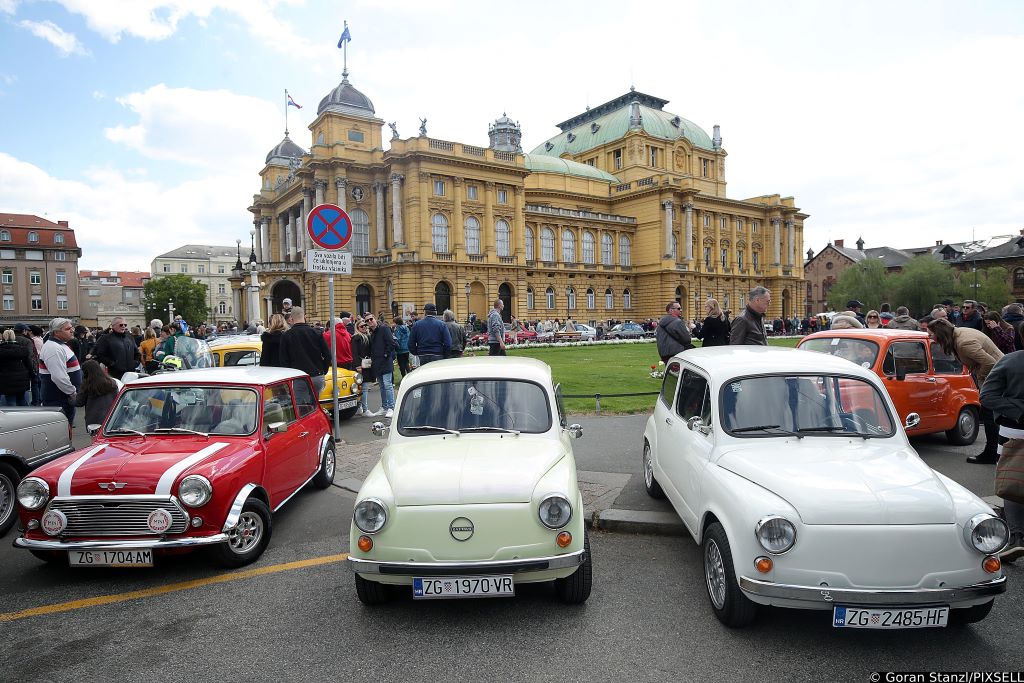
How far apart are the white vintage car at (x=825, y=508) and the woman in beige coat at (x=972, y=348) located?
4.10 m

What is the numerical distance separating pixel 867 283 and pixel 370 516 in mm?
72614

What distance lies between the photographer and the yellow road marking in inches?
161

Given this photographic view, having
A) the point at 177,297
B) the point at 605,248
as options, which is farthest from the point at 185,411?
the point at 177,297

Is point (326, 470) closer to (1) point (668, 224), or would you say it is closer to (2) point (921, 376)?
(2) point (921, 376)

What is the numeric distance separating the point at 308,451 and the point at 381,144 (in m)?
49.6

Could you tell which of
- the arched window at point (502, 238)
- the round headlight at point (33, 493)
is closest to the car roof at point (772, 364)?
the round headlight at point (33, 493)

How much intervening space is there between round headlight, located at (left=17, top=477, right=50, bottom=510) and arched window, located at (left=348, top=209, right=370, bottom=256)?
46318 mm

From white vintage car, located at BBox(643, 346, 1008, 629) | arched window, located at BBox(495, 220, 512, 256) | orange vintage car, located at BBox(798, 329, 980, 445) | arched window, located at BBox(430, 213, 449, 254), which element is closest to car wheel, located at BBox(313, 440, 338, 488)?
white vintage car, located at BBox(643, 346, 1008, 629)

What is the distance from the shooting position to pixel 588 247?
6091 cm

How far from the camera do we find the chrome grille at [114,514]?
14.5 feet

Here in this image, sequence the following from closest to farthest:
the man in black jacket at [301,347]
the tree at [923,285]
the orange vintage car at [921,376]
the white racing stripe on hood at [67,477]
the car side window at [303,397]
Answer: the white racing stripe on hood at [67,477], the car side window at [303,397], the orange vintage car at [921,376], the man in black jacket at [301,347], the tree at [923,285]

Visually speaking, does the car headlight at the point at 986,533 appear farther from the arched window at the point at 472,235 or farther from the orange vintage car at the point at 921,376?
the arched window at the point at 472,235

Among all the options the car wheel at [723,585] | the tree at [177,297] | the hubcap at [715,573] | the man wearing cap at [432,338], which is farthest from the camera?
the tree at [177,297]

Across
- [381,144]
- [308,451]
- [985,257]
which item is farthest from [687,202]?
[308,451]
